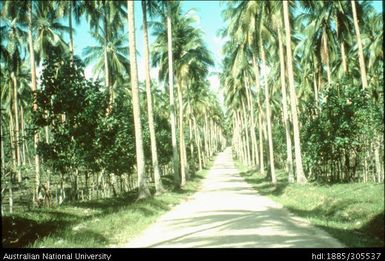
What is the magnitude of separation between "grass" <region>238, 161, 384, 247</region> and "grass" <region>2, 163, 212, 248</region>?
4.93m

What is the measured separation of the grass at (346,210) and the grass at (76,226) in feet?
16.2

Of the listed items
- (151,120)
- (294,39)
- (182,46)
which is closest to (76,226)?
(151,120)

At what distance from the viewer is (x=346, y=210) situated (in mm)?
13227

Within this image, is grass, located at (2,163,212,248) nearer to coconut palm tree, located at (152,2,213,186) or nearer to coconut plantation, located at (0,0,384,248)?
coconut plantation, located at (0,0,384,248)

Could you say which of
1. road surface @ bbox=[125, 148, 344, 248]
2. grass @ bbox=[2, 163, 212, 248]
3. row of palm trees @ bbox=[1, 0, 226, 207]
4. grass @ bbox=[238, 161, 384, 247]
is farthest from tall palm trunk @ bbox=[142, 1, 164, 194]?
grass @ bbox=[238, 161, 384, 247]

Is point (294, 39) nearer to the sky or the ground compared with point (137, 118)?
nearer to the sky

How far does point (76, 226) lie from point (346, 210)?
7.68 meters

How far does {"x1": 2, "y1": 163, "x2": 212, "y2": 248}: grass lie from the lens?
406 inches

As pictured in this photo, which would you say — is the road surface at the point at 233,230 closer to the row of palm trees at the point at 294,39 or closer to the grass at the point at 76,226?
the grass at the point at 76,226

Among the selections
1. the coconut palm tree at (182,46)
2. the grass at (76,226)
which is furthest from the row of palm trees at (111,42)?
the grass at (76,226)

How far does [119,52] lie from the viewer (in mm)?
36531

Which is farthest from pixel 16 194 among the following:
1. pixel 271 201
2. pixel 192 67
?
pixel 271 201

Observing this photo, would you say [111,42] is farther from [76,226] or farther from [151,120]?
[76,226]
